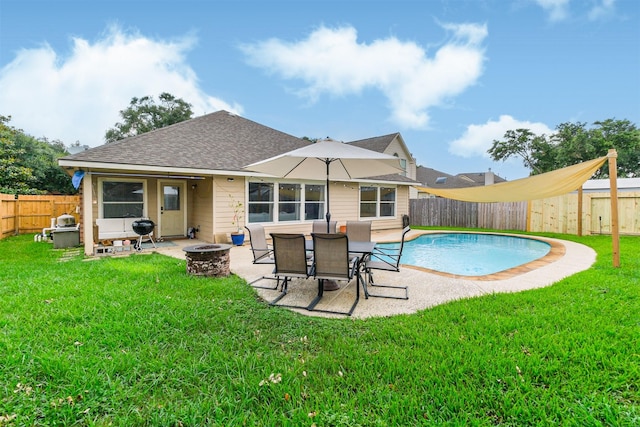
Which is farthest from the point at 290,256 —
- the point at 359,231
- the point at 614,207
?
the point at 614,207

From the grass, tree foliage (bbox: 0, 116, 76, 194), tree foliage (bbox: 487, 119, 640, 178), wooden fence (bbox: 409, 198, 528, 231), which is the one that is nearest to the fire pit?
the grass

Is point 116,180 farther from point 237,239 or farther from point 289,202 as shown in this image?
point 289,202

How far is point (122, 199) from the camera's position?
10047 mm

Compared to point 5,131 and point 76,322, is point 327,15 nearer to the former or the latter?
point 76,322

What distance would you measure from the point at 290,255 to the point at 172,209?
8.52 meters

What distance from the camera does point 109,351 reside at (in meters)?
2.95

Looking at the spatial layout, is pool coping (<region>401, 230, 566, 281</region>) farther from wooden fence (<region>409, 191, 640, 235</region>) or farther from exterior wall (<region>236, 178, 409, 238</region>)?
exterior wall (<region>236, 178, 409, 238</region>)

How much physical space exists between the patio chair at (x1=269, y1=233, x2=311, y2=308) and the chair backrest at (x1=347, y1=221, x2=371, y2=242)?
2121 mm

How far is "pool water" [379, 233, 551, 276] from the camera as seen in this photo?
8.01 meters

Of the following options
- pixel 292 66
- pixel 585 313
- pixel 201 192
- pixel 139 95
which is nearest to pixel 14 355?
pixel 585 313

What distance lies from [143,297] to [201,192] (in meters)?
7.10

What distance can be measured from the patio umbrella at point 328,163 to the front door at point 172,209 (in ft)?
20.5

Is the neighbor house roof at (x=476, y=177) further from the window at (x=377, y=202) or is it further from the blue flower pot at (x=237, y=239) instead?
the blue flower pot at (x=237, y=239)

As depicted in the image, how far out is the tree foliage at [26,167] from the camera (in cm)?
1505
